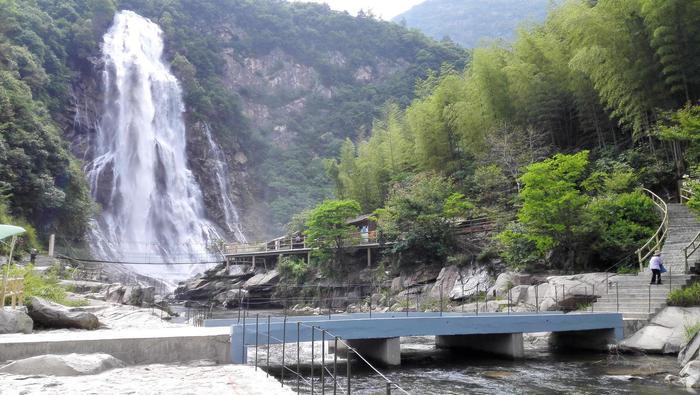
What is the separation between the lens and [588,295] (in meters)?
15.5

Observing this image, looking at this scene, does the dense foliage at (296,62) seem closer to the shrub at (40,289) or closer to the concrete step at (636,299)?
the shrub at (40,289)

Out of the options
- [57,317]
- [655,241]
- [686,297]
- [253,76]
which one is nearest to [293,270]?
[655,241]

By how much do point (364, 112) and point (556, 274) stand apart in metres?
62.1

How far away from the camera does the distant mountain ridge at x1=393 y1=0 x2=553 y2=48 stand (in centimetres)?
15550

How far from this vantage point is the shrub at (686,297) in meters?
12.8

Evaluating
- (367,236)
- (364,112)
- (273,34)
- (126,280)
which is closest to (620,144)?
(367,236)

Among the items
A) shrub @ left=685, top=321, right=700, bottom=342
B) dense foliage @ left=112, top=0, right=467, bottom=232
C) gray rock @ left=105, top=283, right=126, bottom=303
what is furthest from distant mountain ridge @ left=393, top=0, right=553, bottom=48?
shrub @ left=685, top=321, right=700, bottom=342

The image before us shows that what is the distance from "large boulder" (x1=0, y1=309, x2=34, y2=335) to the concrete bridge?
342 centimetres

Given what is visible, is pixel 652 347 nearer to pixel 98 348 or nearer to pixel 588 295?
pixel 588 295

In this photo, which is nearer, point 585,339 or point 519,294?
point 585,339

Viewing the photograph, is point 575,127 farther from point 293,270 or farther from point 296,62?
point 296,62

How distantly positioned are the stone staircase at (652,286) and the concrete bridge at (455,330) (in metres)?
1.18

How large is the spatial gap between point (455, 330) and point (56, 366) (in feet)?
24.7

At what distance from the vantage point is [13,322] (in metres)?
9.73
